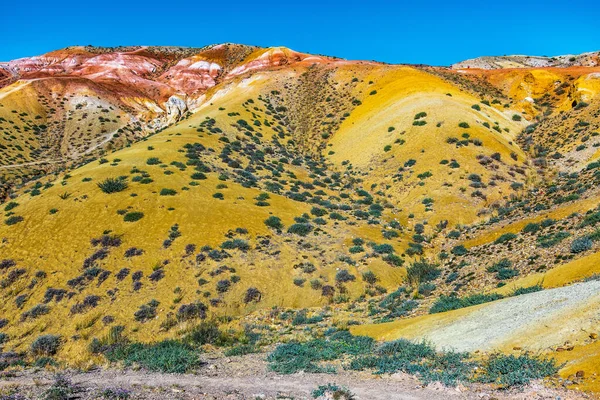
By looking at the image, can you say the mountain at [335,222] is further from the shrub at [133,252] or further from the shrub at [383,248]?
the shrub at [133,252]

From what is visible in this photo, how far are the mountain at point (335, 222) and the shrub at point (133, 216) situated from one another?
16 cm

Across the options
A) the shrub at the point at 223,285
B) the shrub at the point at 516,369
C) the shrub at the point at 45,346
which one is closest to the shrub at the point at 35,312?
the shrub at the point at 45,346

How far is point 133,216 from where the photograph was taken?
27625mm

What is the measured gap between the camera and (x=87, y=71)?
111125mm

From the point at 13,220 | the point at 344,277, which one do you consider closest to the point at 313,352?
the point at 344,277

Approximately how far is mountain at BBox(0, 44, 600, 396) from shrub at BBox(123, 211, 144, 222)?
0.16 metres

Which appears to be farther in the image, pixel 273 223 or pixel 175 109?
pixel 175 109

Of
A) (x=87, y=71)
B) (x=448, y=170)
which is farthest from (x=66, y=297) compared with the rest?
(x=87, y=71)

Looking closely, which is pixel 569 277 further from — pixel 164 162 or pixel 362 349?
pixel 164 162

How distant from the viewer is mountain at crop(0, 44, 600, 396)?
17547mm

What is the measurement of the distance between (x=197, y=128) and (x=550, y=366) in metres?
48.9

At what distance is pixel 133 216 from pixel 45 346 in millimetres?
11440

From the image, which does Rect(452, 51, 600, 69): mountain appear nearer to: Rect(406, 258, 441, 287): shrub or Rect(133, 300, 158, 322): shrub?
Rect(406, 258, 441, 287): shrub

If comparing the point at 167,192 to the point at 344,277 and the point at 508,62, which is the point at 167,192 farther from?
the point at 508,62
